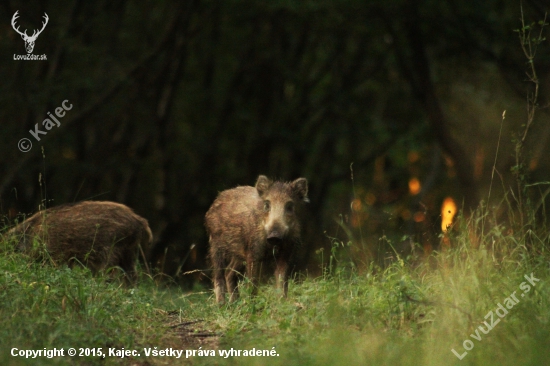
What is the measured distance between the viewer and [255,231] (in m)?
9.67

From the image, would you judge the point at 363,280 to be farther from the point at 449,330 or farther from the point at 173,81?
the point at 173,81

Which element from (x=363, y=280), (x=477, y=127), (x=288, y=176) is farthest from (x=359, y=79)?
(x=363, y=280)

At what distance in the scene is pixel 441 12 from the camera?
54.5 ft

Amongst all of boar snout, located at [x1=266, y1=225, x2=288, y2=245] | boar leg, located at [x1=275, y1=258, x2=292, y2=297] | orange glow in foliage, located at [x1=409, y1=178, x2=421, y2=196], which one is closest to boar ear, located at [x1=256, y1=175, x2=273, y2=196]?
boar snout, located at [x1=266, y1=225, x2=288, y2=245]

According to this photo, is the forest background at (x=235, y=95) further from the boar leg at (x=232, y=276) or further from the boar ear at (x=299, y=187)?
the boar ear at (x=299, y=187)

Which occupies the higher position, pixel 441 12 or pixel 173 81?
pixel 441 12

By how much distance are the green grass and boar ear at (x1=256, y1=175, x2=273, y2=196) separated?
4.88 ft

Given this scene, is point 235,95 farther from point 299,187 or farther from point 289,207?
point 289,207

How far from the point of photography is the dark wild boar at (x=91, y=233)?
33.3 feet

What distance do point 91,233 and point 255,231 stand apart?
206 centimetres

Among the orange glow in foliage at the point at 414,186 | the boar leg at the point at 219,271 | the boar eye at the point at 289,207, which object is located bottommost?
the orange glow in foliage at the point at 414,186

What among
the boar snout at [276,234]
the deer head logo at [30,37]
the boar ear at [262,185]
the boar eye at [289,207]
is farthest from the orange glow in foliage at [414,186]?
the boar snout at [276,234]

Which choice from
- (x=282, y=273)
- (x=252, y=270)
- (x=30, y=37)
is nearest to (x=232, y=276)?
(x=252, y=270)

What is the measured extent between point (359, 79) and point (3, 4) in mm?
8494
